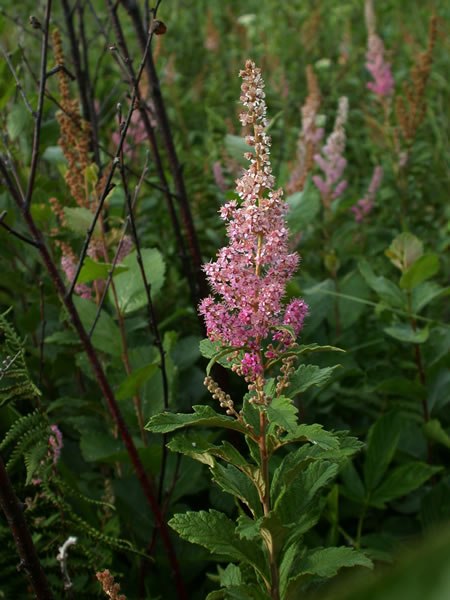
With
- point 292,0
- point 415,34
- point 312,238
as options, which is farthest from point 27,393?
point 292,0

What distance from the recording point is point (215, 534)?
3.59 ft

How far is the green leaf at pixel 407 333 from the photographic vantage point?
1851 millimetres

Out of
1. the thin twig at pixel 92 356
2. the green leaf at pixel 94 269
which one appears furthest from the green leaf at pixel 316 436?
the green leaf at pixel 94 269

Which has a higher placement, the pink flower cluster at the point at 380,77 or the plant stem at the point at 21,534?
the pink flower cluster at the point at 380,77

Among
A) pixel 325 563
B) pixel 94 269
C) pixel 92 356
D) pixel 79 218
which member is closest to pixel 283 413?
pixel 325 563

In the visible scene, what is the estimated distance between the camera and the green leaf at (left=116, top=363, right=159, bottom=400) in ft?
5.16

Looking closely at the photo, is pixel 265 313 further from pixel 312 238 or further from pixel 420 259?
pixel 312 238

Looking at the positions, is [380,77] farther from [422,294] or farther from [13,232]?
[13,232]

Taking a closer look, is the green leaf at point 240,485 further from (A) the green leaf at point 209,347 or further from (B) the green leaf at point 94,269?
(B) the green leaf at point 94,269

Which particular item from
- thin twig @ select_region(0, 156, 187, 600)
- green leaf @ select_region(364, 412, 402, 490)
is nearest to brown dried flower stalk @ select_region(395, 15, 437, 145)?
green leaf @ select_region(364, 412, 402, 490)

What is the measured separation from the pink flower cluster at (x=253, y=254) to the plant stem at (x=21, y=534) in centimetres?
35

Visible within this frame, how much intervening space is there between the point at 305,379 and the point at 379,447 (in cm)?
73

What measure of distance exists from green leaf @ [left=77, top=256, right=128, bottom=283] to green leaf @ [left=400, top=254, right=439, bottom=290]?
0.65 m

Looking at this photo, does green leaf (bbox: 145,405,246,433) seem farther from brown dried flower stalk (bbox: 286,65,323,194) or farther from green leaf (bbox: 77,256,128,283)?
brown dried flower stalk (bbox: 286,65,323,194)
